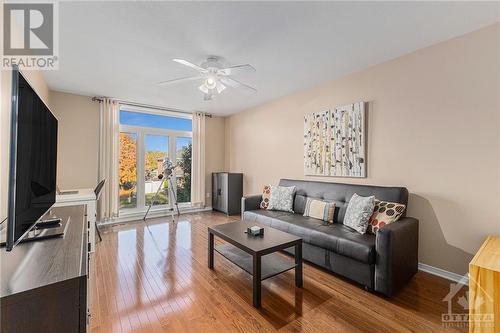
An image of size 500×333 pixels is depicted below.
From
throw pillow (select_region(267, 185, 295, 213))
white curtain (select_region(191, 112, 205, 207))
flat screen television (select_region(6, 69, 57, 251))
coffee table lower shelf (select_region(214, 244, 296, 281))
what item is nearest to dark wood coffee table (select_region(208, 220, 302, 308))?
coffee table lower shelf (select_region(214, 244, 296, 281))

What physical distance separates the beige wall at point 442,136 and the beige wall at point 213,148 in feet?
11.1

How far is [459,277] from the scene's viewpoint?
2.22 metres

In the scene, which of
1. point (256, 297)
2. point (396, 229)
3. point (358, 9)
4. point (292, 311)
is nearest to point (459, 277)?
A: point (396, 229)

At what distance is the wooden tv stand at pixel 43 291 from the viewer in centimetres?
78

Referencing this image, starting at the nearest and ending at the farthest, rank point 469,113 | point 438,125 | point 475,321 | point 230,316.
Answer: point 475,321
point 230,316
point 469,113
point 438,125

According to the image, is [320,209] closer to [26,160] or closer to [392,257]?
[392,257]

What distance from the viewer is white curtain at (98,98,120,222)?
4184mm

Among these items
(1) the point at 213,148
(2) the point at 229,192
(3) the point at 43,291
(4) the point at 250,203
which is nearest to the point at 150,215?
(2) the point at 229,192

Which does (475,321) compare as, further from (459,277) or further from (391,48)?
(391,48)

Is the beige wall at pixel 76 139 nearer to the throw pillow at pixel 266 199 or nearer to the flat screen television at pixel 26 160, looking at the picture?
the flat screen television at pixel 26 160

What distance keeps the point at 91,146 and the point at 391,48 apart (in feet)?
16.2

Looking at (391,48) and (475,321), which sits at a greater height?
(391,48)

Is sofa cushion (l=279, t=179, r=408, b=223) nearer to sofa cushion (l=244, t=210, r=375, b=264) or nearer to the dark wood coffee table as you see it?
sofa cushion (l=244, t=210, r=375, b=264)

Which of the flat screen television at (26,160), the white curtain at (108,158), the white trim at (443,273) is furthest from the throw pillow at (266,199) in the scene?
the white curtain at (108,158)
